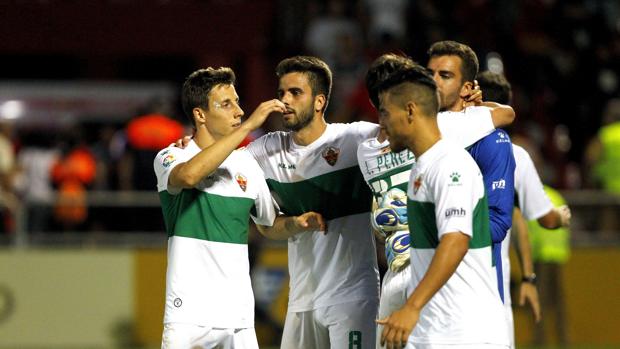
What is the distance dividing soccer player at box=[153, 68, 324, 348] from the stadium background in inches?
286

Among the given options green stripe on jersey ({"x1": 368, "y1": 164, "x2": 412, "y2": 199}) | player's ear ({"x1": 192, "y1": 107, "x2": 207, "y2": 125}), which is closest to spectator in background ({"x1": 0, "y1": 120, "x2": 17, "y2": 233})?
player's ear ({"x1": 192, "y1": 107, "x2": 207, "y2": 125})

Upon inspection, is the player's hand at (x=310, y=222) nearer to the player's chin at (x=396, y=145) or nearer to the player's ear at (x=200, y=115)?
the player's ear at (x=200, y=115)

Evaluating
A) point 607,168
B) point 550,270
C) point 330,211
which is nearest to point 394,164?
point 330,211

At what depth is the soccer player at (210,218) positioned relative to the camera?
22.4 feet

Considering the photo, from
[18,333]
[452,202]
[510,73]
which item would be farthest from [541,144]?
[452,202]

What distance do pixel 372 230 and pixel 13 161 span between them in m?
8.62

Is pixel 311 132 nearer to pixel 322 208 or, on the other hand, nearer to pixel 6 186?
pixel 322 208

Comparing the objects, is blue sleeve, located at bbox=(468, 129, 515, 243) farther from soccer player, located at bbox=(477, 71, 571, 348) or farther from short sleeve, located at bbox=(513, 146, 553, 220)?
short sleeve, located at bbox=(513, 146, 553, 220)

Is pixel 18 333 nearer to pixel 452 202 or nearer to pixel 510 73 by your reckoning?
pixel 510 73

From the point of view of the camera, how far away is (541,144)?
17.1m

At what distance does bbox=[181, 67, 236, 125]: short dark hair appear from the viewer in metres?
7.14

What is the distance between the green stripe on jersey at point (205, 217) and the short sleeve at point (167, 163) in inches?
2.8

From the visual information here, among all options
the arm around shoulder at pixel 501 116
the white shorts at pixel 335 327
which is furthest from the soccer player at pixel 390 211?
the arm around shoulder at pixel 501 116

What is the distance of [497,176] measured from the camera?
6746 millimetres
